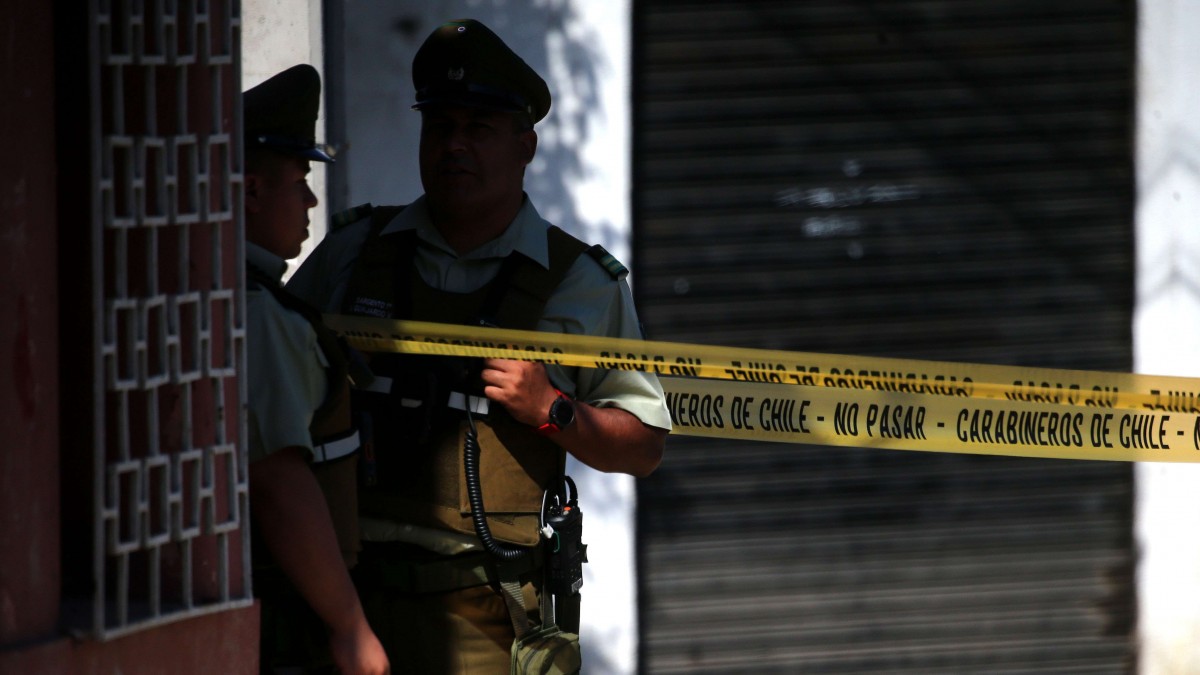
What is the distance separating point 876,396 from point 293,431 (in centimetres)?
165

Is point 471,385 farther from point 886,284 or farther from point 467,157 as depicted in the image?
point 886,284

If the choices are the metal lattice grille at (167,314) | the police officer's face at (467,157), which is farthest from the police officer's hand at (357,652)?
the police officer's face at (467,157)

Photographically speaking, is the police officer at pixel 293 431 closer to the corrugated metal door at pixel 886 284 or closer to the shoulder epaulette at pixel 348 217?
the shoulder epaulette at pixel 348 217

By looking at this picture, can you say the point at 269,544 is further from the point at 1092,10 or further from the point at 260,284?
the point at 1092,10

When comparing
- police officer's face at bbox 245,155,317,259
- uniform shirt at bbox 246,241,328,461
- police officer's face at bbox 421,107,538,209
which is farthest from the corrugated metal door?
uniform shirt at bbox 246,241,328,461

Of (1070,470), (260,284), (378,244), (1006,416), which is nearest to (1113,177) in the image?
(1070,470)

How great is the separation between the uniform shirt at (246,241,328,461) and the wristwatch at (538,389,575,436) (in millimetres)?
555

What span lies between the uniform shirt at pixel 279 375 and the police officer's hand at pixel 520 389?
1.51ft

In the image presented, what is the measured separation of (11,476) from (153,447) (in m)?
0.22

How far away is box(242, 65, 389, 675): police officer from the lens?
96.7 inches

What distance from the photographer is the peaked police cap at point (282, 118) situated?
2.75 metres

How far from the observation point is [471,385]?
308 cm

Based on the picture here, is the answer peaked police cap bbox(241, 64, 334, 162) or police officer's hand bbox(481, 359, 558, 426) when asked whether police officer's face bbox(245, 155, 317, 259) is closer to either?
peaked police cap bbox(241, 64, 334, 162)

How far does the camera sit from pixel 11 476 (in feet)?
6.49
